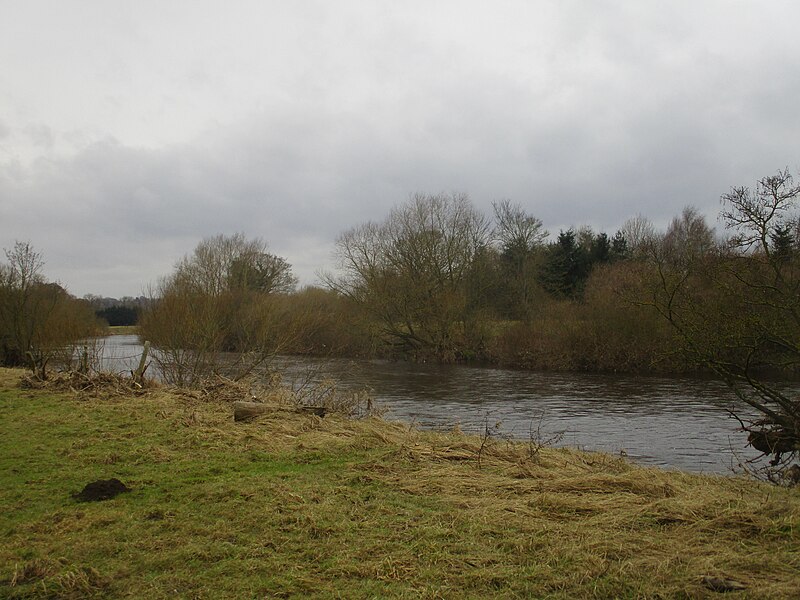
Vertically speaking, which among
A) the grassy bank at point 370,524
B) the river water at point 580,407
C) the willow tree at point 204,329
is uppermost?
the willow tree at point 204,329

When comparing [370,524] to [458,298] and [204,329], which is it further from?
[458,298]

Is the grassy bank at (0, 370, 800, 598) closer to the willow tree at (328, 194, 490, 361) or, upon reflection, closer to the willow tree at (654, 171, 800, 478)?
the willow tree at (654, 171, 800, 478)

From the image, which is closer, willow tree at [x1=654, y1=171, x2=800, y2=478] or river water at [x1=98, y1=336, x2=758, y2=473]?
willow tree at [x1=654, y1=171, x2=800, y2=478]

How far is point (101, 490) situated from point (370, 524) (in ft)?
9.27

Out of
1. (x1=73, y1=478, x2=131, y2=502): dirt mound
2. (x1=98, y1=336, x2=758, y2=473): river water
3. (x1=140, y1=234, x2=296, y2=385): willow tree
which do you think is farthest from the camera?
(x1=140, y1=234, x2=296, y2=385): willow tree

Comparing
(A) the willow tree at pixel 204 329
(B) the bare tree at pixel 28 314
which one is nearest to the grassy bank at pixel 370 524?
(A) the willow tree at pixel 204 329

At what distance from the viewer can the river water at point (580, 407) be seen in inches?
527

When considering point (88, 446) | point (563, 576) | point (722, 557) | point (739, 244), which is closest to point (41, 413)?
point (88, 446)

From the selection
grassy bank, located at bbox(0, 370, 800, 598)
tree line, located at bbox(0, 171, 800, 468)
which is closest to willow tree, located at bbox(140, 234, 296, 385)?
tree line, located at bbox(0, 171, 800, 468)

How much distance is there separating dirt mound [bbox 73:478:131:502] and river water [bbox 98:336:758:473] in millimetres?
5665

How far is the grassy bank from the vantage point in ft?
13.2

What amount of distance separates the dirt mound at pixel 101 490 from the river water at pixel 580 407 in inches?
223

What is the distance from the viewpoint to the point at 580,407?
1978 cm

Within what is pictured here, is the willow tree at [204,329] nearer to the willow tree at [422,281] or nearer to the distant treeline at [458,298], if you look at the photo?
the distant treeline at [458,298]
